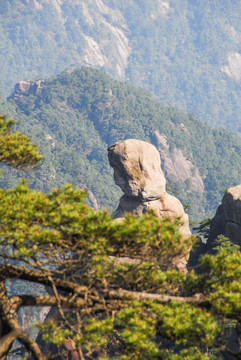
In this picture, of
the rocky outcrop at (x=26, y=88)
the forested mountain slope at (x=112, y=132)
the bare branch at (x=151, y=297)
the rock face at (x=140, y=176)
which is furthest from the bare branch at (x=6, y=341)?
the rocky outcrop at (x=26, y=88)

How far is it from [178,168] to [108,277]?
157544mm

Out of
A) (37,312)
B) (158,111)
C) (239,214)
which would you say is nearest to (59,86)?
(158,111)

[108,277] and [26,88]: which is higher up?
[108,277]

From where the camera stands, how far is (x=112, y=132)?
194500 millimetres

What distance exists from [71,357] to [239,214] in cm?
1427

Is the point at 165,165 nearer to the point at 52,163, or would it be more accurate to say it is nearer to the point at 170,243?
the point at 52,163

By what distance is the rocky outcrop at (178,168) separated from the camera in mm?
162750

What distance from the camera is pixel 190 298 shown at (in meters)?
11.3

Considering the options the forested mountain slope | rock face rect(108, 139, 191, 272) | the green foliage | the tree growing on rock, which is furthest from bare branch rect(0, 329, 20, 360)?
the forested mountain slope

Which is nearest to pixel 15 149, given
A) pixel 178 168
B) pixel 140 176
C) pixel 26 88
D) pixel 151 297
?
pixel 151 297

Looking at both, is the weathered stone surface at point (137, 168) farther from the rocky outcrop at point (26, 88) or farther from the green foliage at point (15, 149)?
the rocky outcrop at point (26, 88)

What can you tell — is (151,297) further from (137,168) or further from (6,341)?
(137,168)

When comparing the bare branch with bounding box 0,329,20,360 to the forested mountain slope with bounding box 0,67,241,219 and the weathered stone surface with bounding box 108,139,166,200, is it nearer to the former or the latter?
the weathered stone surface with bounding box 108,139,166,200

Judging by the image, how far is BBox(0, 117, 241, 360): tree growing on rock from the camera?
9.91 meters
